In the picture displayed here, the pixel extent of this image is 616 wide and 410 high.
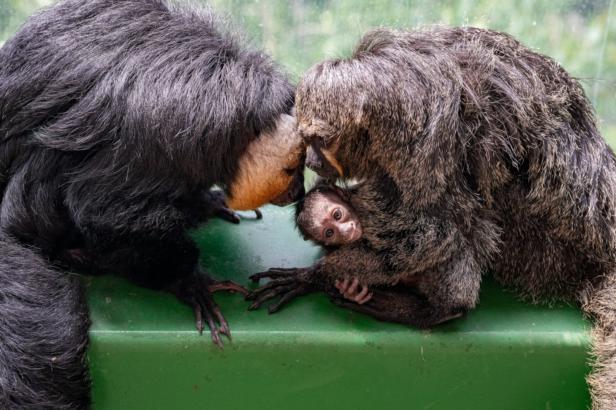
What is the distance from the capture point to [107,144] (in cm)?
293

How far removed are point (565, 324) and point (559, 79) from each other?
935 mm

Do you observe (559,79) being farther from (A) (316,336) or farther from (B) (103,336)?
(B) (103,336)

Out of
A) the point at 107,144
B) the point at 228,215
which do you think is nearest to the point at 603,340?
the point at 228,215

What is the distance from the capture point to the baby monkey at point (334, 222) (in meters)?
3.10

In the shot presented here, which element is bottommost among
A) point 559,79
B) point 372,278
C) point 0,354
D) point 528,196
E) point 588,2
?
point 0,354

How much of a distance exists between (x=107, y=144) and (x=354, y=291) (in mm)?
1076

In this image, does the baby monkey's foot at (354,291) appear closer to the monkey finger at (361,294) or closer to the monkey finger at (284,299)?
the monkey finger at (361,294)

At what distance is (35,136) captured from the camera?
9.82ft

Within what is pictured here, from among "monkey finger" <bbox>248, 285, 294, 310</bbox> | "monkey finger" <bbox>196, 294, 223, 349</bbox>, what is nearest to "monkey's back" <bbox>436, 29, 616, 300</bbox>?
"monkey finger" <bbox>248, 285, 294, 310</bbox>

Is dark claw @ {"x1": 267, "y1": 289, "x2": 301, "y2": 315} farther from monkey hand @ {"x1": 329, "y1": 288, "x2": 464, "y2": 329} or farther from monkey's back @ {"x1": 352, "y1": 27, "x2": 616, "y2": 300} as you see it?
monkey's back @ {"x1": 352, "y1": 27, "x2": 616, "y2": 300}

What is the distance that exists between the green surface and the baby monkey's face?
0.29m

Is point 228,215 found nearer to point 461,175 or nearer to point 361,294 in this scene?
point 361,294

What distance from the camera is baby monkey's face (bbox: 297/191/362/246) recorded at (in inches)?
122

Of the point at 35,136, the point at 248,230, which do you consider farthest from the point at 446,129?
the point at 35,136
